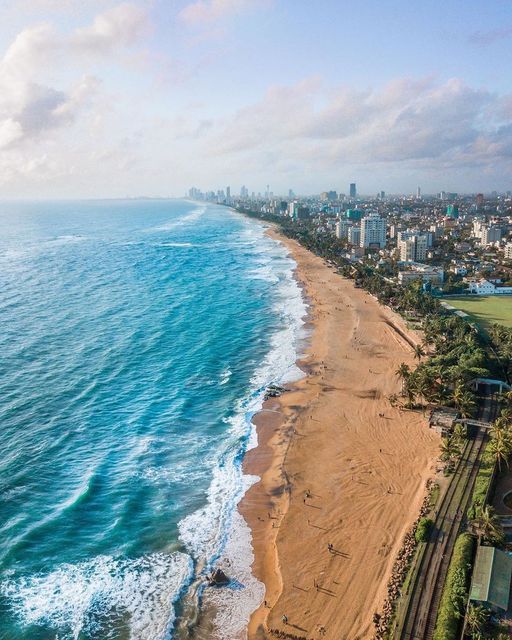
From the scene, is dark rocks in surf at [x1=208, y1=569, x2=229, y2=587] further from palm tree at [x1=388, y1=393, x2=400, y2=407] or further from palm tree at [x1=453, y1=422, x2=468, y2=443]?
palm tree at [x1=388, y1=393, x2=400, y2=407]

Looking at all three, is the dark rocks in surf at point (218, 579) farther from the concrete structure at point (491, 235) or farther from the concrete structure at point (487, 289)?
the concrete structure at point (491, 235)

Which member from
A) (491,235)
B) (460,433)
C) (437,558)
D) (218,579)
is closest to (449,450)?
(460,433)

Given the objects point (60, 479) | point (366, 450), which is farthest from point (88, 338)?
point (366, 450)

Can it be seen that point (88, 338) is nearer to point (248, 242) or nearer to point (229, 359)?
point (229, 359)

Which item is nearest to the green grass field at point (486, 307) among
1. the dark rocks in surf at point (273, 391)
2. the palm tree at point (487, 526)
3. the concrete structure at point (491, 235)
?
the dark rocks in surf at point (273, 391)

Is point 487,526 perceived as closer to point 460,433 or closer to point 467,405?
point 460,433

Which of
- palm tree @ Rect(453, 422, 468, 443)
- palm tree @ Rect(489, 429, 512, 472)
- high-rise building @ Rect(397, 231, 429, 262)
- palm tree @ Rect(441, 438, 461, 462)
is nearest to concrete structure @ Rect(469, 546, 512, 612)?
palm tree @ Rect(489, 429, 512, 472)
